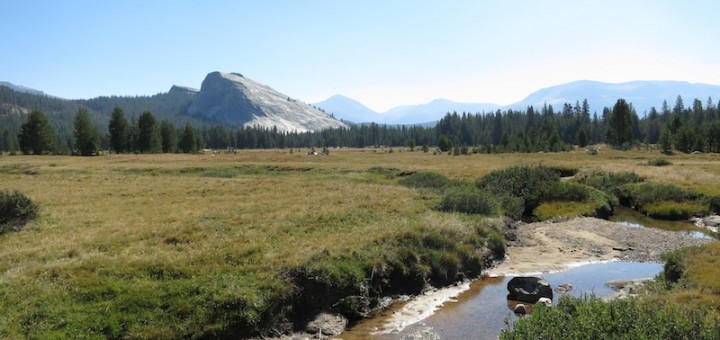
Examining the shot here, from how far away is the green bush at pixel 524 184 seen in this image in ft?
140

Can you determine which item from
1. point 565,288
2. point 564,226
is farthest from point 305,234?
point 564,226

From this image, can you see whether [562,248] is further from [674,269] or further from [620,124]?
[620,124]

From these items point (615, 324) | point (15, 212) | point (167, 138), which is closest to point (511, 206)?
point (615, 324)

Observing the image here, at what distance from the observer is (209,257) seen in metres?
18.1

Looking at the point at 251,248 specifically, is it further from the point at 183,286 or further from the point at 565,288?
the point at 565,288

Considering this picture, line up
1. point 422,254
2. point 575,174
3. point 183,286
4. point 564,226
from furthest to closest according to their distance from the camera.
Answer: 1. point 575,174
2. point 564,226
3. point 422,254
4. point 183,286

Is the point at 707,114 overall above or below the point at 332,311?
above

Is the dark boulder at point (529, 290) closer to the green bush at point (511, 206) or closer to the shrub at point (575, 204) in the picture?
the green bush at point (511, 206)

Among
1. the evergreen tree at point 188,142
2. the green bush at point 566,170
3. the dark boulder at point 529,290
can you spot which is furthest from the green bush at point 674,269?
the evergreen tree at point 188,142

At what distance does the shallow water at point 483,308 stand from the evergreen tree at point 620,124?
4572 inches

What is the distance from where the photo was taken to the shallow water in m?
15.3

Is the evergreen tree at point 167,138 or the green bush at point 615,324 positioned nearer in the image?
the green bush at point 615,324

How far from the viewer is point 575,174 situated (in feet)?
193

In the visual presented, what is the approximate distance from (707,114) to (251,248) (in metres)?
229
